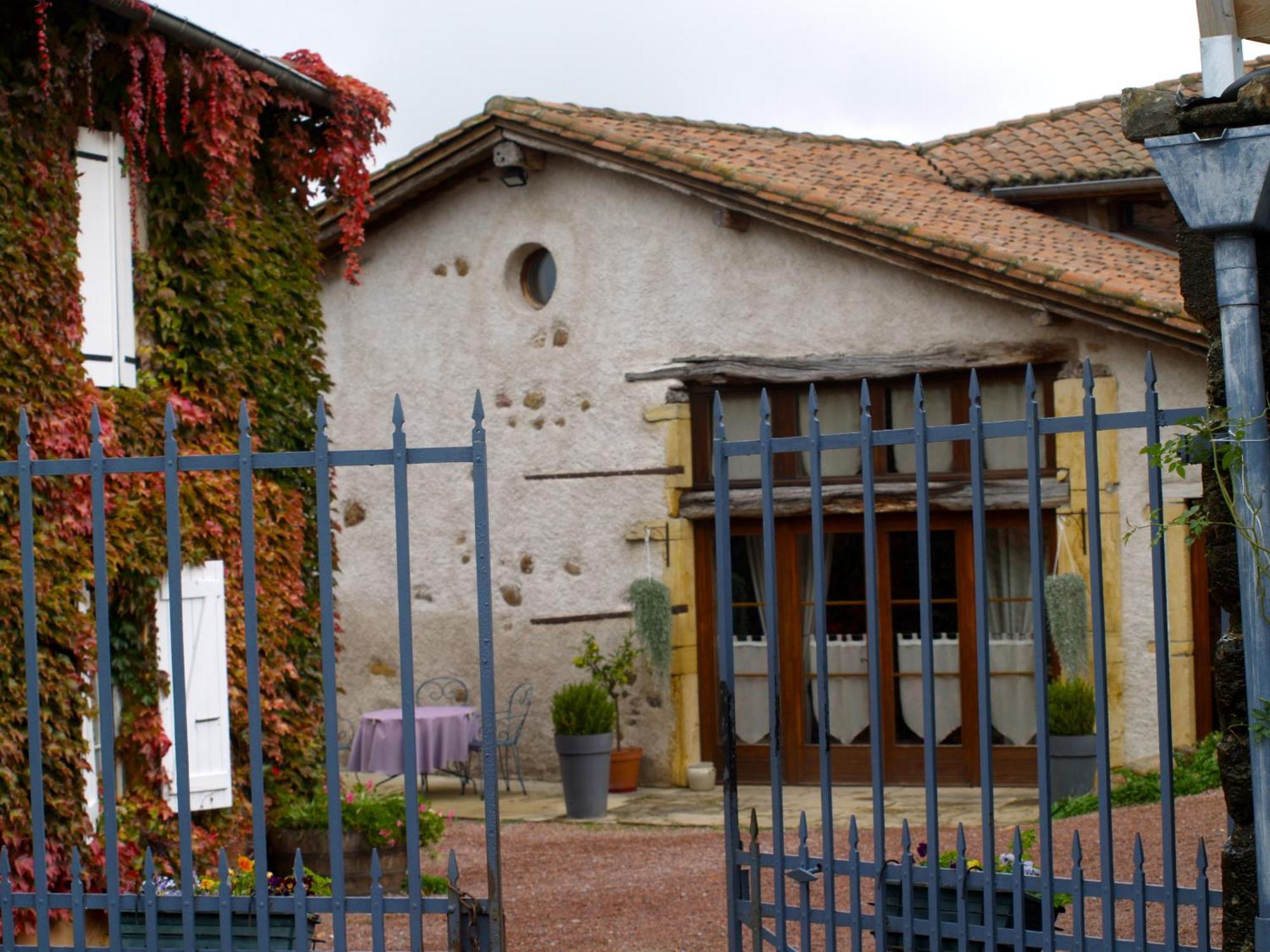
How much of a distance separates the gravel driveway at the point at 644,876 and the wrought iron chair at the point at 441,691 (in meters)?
2.29

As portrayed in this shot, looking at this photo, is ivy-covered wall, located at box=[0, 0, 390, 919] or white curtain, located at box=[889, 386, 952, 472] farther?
white curtain, located at box=[889, 386, 952, 472]

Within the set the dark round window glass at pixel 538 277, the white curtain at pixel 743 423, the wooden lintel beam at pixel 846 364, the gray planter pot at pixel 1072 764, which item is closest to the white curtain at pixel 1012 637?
the gray planter pot at pixel 1072 764

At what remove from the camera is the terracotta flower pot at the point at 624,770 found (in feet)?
39.0

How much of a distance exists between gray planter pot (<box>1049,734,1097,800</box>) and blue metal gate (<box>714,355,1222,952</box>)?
18.3 ft

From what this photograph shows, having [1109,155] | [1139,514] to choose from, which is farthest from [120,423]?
[1109,155]

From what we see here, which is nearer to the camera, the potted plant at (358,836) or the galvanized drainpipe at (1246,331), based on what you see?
the galvanized drainpipe at (1246,331)

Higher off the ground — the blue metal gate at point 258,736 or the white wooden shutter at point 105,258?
the white wooden shutter at point 105,258

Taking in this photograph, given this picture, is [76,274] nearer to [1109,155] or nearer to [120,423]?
[120,423]

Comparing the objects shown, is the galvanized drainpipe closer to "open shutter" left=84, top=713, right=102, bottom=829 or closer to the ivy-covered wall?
the ivy-covered wall

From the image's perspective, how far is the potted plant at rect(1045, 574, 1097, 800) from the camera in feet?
33.6

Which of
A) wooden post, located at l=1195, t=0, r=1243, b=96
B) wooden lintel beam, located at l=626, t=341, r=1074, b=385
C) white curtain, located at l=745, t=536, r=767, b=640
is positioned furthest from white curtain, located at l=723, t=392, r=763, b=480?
wooden post, located at l=1195, t=0, r=1243, b=96

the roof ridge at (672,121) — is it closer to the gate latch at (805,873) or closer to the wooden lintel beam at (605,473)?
the wooden lintel beam at (605,473)

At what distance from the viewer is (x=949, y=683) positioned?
38.0 ft

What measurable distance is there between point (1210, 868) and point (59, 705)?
4.80m
